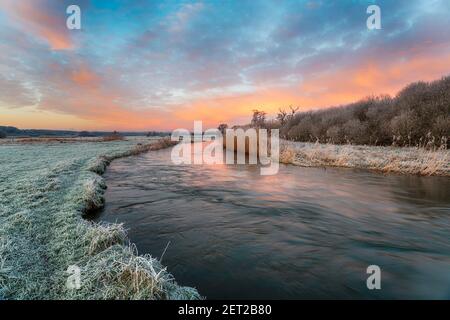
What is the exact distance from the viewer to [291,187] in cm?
1432

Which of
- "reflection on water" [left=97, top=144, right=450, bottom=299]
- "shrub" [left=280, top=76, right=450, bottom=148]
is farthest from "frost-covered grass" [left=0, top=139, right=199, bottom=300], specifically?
"shrub" [left=280, top=76, right=450, bottom=148]

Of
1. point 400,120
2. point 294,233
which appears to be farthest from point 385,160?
point 294,233

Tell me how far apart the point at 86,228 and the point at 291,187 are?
1005cm

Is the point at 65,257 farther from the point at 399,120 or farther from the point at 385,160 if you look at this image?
the point at 399,120

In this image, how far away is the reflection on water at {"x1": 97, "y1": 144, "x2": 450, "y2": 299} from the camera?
18.0 feet

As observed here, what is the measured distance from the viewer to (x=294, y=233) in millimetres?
8109

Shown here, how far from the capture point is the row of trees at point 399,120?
83.7 ft

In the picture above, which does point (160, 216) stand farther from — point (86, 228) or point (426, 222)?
point (426, 222)

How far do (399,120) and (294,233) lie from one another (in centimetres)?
2582

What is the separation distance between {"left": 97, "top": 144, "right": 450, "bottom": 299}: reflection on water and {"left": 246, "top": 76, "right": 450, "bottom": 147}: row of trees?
11720mm

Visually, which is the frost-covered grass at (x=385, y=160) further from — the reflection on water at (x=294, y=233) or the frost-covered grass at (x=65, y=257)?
the frost-covered grass at (x=65, y=257)

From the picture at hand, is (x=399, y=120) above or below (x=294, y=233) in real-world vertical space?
above

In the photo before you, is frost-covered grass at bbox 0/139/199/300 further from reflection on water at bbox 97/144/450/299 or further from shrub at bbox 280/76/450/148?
shrub at bbox 280/76/450/148

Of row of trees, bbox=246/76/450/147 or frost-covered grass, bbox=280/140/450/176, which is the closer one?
frost-covered grass, bbox=280/140/450/176
